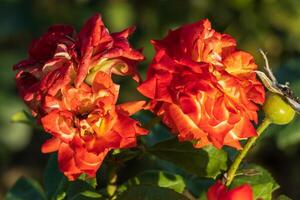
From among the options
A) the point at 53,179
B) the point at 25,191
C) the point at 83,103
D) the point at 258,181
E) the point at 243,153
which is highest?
the point at 83,103

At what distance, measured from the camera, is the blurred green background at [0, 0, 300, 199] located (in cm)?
265

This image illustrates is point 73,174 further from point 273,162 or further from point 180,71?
point 273,162

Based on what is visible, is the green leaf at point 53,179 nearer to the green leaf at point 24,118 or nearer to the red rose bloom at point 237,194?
the green leaf at point 24,118

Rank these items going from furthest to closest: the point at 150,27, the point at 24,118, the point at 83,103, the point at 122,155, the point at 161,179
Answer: the point at 150,27 < the point at 24,118 < the point at 161,179 < the point at 122,155 < the point at 83,103

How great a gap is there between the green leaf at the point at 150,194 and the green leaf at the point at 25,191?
16.9 inches

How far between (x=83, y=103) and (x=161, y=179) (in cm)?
37

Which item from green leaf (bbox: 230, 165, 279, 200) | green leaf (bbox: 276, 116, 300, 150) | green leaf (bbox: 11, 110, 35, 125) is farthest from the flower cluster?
green leaf (bbox: 276, 116, 300, 150)

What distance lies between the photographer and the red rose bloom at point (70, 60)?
1248mm

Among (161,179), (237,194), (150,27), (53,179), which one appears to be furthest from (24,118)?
(150,27)

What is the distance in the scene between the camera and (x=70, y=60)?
4.18ft

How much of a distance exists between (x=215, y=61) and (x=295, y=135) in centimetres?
74

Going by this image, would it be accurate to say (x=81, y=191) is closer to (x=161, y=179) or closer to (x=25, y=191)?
(x=161, y=179)

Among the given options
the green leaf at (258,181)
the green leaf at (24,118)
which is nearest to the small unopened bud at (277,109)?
the green leaf at (258,181)

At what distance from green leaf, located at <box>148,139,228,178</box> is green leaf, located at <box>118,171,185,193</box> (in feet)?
0.32
